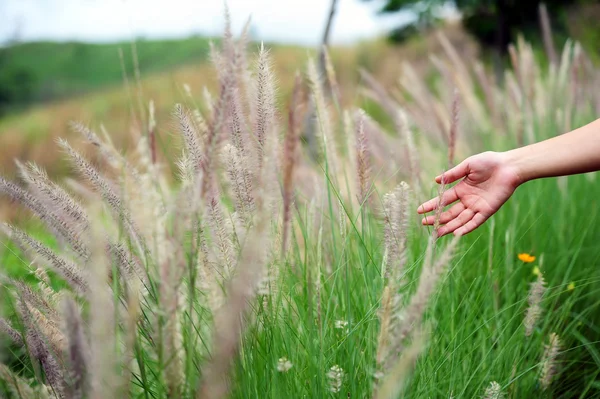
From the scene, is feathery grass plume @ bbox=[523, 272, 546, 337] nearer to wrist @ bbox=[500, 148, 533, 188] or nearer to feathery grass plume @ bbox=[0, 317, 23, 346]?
wrist @ bbox=[500, 148, 533, 188]

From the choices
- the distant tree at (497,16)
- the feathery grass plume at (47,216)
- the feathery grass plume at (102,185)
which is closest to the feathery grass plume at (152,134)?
the feathery grass plume at (102,185)

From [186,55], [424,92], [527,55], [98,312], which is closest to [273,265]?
[98,312]

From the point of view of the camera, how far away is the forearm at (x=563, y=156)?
1.45 m

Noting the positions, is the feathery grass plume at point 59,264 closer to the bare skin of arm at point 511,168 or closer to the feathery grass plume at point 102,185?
the feathery grass plume at point 102,185

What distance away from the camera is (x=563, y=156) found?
1472mm

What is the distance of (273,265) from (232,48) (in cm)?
56

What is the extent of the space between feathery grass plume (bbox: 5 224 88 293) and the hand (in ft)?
3.08

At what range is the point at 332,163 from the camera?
158cm

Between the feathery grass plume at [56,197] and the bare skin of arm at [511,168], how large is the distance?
0.91 m

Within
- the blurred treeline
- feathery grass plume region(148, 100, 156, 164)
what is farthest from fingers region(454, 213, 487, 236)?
the blurred treeline

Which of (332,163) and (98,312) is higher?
(332,163)

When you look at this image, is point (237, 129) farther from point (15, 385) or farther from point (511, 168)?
point (511, 168)

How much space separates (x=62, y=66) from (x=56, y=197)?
27342 millimetres

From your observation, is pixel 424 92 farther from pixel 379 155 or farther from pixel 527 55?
pixel 379 155
